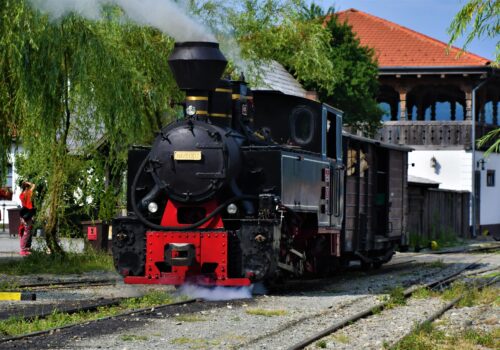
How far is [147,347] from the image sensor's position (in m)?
8.30

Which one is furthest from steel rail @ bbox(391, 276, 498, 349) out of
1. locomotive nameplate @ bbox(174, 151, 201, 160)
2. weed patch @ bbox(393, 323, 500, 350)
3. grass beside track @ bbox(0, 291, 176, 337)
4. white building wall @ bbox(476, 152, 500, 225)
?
white building wall @ bbox(476, 152, 500, 225)

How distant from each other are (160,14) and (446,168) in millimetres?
25070

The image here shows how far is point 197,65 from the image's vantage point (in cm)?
1232

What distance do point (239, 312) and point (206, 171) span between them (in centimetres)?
202

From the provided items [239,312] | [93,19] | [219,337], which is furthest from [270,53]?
[219,337]

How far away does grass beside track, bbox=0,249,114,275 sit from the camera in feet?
54.9

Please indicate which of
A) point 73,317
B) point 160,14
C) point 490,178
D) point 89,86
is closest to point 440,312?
point 73,317

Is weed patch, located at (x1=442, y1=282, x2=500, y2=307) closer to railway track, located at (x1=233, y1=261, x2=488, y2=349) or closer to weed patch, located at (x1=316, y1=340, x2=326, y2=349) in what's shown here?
railway track, located at (x1=233, y1=261, x2=488, y2=349)

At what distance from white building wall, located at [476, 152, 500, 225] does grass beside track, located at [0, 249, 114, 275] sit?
73.2ft

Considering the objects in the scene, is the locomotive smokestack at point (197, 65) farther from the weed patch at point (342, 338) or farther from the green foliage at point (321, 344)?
the green foliage at point (321, 344)

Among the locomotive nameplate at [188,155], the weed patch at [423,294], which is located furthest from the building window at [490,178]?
the locomotive nameplate at [188,155]

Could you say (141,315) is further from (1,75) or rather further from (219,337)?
(1,75)

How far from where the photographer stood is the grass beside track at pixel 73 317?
9.17 m

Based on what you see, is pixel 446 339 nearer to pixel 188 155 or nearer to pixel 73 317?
pixel 73 317
